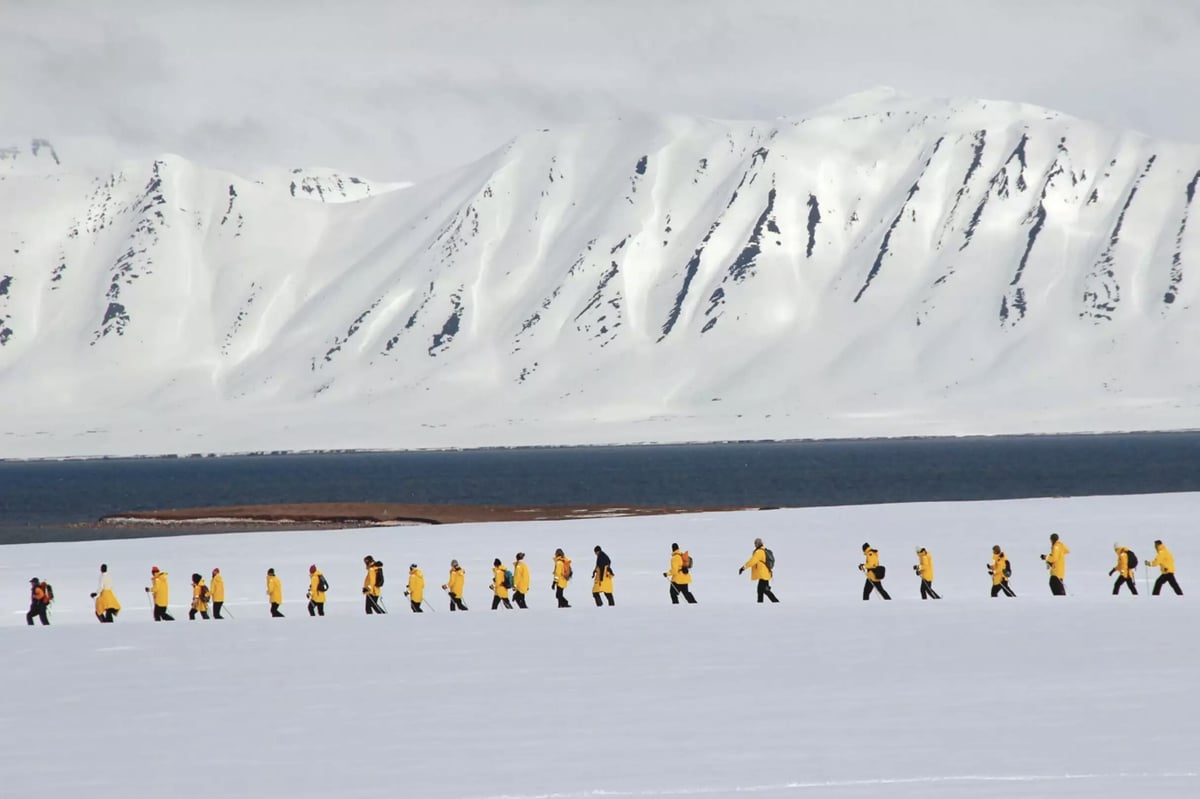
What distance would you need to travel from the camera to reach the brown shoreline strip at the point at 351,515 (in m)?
79.3

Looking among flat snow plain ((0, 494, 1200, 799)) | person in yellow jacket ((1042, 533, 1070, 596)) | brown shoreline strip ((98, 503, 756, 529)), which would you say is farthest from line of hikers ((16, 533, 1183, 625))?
brown shoreline strip ((98, 503, 756, 529))

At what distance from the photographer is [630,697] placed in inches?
914

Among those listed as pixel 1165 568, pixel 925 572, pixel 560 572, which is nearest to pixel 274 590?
pixel 560 572

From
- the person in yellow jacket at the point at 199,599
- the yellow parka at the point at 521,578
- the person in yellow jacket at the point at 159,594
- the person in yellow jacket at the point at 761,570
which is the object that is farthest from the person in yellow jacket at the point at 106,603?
the person in yellow jacket at the point at 761,570

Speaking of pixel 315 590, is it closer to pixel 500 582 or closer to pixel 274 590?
pixel 274 590

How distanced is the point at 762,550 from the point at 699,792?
722 inches

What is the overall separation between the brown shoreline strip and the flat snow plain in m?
36.7

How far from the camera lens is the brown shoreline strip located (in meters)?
79.3

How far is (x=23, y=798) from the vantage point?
699 inches

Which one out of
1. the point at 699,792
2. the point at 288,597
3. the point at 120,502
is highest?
the point at 120,502

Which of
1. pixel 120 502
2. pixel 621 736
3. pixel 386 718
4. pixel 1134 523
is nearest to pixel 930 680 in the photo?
pixel 621 736

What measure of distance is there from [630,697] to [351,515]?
6245 centimetres

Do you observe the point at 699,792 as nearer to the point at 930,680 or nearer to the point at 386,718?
the point at 386,718

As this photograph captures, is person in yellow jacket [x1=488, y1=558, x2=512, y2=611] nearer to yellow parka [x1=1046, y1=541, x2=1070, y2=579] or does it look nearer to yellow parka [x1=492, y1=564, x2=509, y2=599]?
yellow parka [x1=492, y1=564, x2=509, y2=599]
